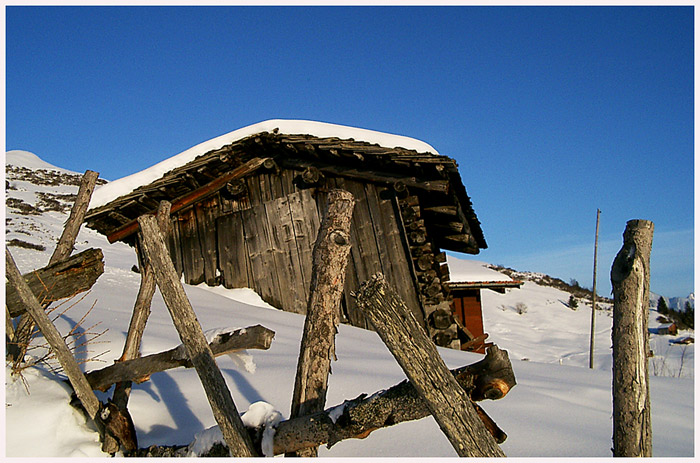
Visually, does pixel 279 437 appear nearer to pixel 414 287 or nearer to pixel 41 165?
pixel 414 287

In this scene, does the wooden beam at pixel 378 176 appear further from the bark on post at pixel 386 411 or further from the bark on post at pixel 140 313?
the bark on post at pixel 386 411

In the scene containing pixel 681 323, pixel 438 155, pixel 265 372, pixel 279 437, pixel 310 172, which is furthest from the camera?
pixel 681 323

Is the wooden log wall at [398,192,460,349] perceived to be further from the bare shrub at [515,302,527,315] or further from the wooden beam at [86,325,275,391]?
the bare shrub at [515,302,527,315]

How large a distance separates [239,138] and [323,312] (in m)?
6.61

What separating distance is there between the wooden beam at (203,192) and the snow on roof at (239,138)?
0.58m

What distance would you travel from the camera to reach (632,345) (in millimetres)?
1966

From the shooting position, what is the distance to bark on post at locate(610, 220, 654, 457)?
191cm

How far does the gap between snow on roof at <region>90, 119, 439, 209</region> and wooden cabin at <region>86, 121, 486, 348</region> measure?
65 millimetres

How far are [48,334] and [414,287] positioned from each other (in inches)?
229

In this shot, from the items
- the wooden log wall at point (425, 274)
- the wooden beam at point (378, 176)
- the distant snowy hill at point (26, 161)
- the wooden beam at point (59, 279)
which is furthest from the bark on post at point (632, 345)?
the distant snowy hill at point (26, 161)

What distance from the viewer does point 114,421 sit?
284 cm

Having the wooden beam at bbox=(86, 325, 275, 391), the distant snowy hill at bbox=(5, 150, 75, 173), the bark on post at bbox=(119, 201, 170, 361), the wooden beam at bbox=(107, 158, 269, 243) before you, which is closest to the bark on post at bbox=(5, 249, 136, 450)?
the wooden beam at bbox=(86, 325, 275, 391)

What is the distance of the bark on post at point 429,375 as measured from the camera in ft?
6.11

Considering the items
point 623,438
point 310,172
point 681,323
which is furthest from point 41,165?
point 623,438
